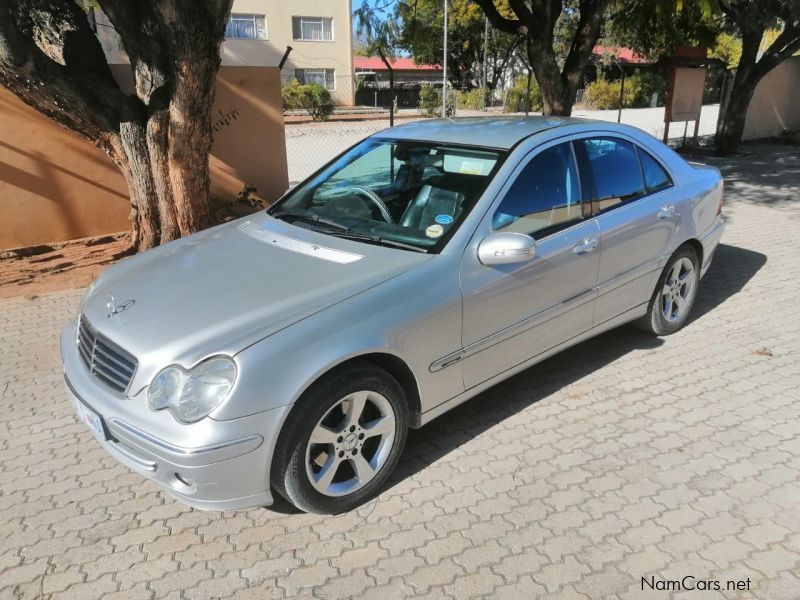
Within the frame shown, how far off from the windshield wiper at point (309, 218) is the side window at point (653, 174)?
2.17m

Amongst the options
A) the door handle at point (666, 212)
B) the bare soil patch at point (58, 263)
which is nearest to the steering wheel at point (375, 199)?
the door handle at point (666, 212)

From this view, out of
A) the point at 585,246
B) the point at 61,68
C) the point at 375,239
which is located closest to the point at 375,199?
the point at 375,239

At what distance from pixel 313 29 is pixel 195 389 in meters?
40.9

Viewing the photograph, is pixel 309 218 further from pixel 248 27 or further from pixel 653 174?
pixel 248 27

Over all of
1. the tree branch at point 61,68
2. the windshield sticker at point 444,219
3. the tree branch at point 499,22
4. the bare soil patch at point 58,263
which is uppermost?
the tree branch at point 499,22

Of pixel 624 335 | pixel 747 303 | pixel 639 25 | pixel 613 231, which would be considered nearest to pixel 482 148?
pixel 613 231

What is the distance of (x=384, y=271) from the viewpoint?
9.97 ft

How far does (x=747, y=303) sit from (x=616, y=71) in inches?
1678

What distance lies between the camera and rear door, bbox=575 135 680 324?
3.97 m

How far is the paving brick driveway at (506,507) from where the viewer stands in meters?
2.65

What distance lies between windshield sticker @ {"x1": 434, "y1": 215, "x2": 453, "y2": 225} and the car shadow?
→ 120 centimetres

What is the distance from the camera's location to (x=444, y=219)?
341 centimetres

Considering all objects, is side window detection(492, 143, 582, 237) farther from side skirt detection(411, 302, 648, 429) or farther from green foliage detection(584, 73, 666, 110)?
green foliage detection(584, 73, 666, 110)

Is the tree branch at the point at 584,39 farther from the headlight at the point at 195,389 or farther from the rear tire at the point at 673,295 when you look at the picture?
the headlight at the point at 195,389
